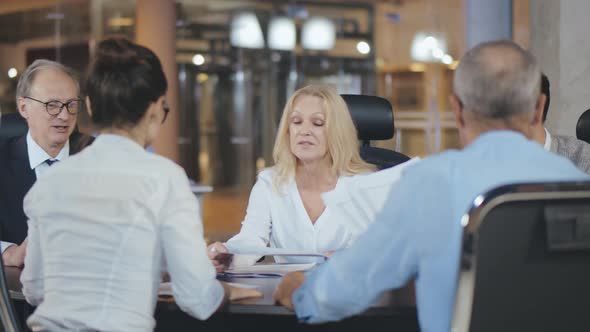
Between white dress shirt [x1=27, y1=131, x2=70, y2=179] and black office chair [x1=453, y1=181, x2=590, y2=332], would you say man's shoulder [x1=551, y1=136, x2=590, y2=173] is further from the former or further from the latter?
white dress shirt [x1=27, y1=131, x2=70, y2=179]

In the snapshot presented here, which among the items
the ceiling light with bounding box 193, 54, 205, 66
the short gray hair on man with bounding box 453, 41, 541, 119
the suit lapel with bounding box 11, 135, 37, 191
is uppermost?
the ceiling light with bounding box 193, 54, 205, 66

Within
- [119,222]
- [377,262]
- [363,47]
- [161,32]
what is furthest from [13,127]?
[363,47]

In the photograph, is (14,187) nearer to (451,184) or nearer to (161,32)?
(451,184)

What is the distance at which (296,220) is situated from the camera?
3.23m

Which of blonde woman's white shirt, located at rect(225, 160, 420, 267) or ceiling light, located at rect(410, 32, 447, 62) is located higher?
ceiling light, located at rect(410, 32, 447, 62)

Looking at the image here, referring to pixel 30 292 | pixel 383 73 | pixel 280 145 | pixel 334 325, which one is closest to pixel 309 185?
pixel 280 145

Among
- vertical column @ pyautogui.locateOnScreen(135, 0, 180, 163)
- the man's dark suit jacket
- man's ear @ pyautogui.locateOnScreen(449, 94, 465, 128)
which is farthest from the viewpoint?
vertical column @ pyautogui.locateOnScreen(135, 0, 180, 163)

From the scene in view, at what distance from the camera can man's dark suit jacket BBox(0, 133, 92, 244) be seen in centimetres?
309

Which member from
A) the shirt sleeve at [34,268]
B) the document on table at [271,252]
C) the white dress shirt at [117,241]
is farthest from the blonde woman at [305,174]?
the white dress shirt at [117,241]

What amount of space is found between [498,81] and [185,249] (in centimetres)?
76

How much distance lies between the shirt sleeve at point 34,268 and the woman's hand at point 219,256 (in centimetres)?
62

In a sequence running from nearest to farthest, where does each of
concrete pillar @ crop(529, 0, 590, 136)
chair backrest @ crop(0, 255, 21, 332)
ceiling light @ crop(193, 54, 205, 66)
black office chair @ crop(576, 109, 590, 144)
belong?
chair backrest @ crop(0, 255, 21, 332)
black office chair @ crop(576, 109, 590, 144)
concrete pillar @ crop(529, 0, 590, 136)
ceiling light @ crop(193, 54, 205, 66)

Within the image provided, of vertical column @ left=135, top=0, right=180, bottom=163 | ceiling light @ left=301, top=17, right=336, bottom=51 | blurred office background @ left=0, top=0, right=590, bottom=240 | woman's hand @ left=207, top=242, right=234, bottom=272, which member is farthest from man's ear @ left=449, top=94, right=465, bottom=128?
ceiling light @ left=301, top=17, right=336, bottom=51

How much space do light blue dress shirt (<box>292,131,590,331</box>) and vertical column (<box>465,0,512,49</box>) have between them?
483 centimetres
